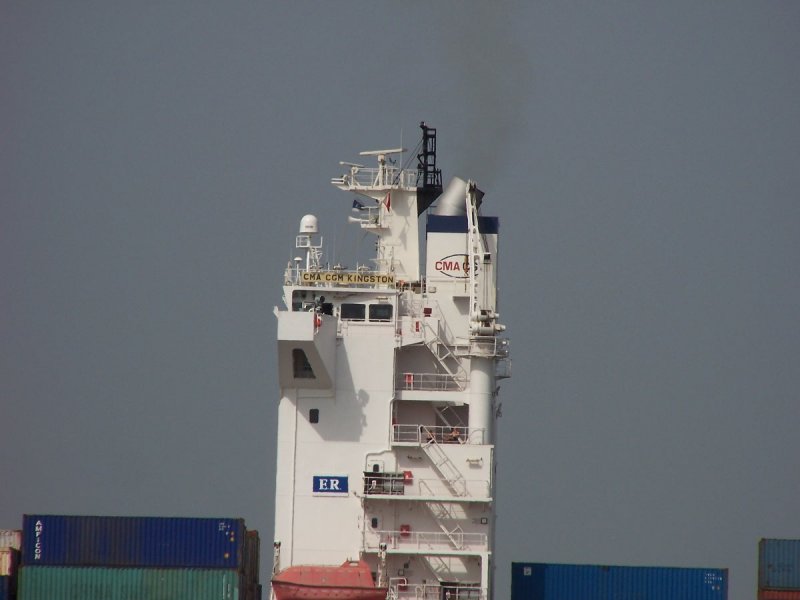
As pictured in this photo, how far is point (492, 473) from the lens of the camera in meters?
48.7

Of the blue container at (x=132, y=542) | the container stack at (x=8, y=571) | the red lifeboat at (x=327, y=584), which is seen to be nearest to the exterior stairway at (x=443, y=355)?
the red lifeboat at (x=327, y=584)

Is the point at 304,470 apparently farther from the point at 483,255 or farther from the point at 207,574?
the point at 483,255

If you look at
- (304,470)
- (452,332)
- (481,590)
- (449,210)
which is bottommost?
(481,590)

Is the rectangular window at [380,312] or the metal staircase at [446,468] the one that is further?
the rectangular window at [380,312]

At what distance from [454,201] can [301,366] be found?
7220 millimetres

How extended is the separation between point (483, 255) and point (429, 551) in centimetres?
824

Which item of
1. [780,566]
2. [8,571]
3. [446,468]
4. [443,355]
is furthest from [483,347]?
[8,571]

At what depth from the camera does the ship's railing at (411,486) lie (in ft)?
158

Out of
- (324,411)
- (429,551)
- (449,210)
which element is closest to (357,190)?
(449,210)

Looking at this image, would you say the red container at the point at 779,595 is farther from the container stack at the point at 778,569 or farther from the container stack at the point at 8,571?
the container stack at the point at 8,571

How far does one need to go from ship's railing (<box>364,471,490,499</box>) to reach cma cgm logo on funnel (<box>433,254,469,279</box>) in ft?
19.3

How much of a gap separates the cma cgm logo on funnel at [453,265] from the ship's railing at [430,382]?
9.54 feet

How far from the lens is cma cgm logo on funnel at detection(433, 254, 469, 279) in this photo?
167 feet

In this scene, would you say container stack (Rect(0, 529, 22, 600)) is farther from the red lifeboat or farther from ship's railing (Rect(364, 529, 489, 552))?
ship's railing (Rect(364, 529, 489, 552))
